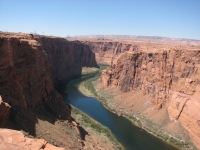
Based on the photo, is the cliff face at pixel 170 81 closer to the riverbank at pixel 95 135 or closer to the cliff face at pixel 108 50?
the riverbank at pixel 95 135

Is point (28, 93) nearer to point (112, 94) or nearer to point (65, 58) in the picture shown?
point (112, 94)

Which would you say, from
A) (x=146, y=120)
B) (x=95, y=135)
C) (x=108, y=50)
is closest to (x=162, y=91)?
(x=146, y=120)

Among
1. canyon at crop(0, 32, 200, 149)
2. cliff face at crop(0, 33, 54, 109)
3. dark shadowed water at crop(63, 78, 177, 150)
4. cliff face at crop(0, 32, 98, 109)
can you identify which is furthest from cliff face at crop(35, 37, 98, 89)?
cliff face at crop(0, 33, 54, 109)

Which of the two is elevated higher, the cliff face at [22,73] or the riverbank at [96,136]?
the cliff face at [22,73]

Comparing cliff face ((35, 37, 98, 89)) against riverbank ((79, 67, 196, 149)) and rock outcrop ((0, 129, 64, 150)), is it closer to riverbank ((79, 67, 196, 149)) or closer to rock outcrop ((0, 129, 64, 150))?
riverbank ((79, 67, 196, 149))

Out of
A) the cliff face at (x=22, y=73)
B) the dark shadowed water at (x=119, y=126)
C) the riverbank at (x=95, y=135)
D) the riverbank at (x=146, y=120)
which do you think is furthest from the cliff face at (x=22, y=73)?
the riverbank at (x=146, y=120)

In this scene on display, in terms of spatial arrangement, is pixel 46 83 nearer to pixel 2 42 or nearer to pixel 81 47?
pixel 2 42
